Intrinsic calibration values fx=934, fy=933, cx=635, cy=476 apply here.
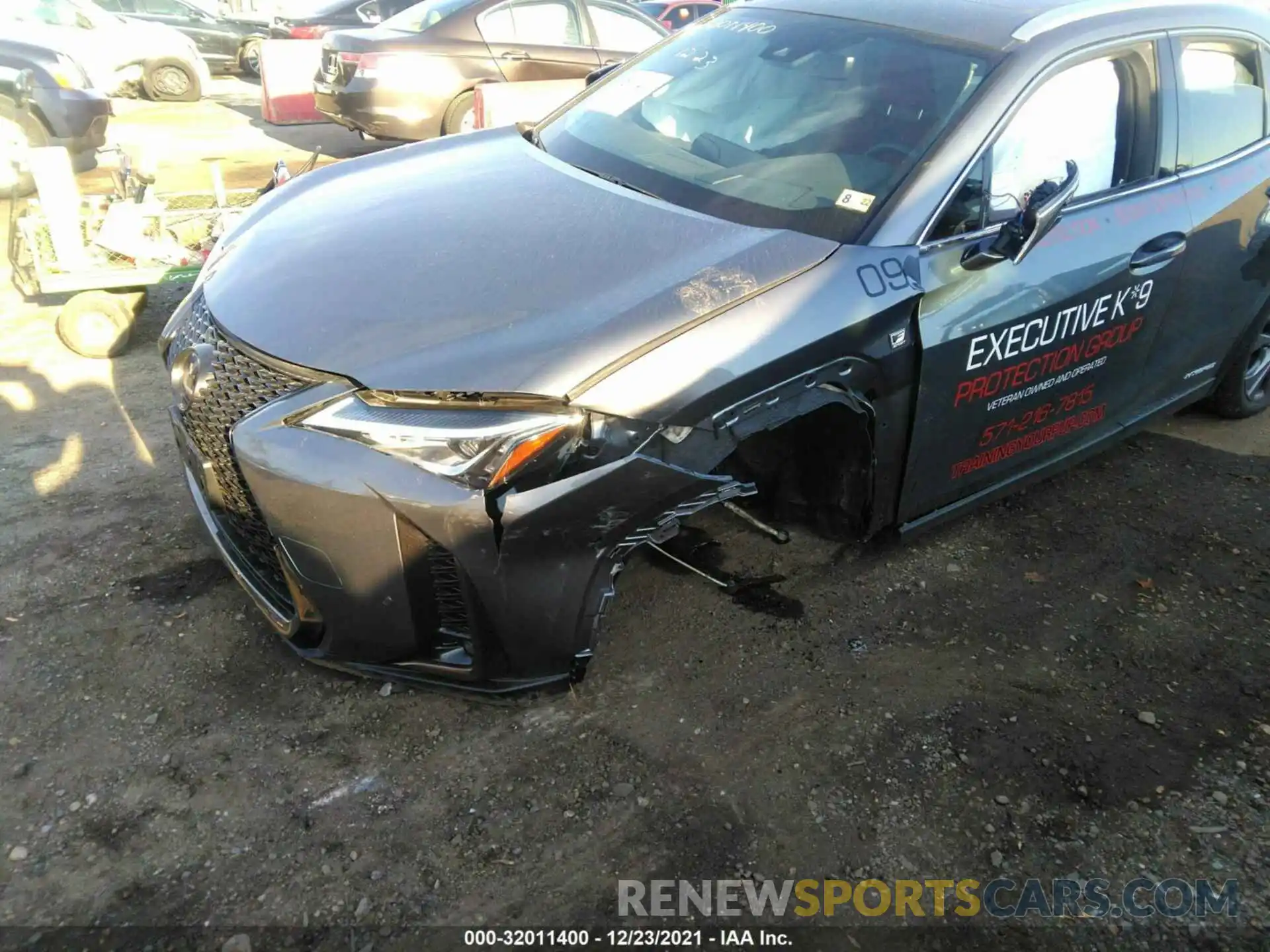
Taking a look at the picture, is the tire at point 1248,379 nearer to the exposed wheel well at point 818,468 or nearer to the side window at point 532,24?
the exposed wheel well at point 818,468

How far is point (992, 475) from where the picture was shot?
3.11 meters

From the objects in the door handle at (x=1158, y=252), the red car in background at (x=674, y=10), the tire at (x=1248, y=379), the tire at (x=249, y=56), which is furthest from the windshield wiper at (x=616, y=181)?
the tire at (x=249, y=56)

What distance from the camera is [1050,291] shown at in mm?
2785

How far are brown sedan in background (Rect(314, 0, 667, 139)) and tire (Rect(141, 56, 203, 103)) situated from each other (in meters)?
5.13

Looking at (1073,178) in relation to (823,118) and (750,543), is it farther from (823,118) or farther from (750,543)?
(750,543)

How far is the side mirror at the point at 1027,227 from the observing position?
250 cm

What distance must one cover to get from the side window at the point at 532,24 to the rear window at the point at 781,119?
17.1 feet

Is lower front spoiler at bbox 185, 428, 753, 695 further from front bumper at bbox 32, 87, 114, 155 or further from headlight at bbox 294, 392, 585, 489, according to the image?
front bumper at bbox 32, 87, 114, 155

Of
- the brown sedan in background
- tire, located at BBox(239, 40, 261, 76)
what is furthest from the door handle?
tire, located at BBox(239, 40, 261, 76)

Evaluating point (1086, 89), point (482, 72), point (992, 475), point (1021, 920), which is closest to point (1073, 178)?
point (1086, 89)

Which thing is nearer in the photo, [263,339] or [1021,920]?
[1021,920]

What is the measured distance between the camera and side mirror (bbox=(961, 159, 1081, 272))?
2.50 metres

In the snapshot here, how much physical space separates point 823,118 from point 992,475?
128cm

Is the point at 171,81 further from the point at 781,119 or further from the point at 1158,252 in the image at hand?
the point at 1158,252
